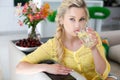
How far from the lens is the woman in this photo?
1095mm

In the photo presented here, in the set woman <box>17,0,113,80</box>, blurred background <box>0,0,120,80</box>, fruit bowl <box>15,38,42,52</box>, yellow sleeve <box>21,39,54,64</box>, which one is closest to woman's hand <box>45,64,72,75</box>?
woman <box>17,0,113,80</box>

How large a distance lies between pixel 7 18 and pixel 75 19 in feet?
9.55

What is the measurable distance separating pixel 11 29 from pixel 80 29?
2763 mm

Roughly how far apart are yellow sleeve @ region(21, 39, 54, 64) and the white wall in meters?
2.45

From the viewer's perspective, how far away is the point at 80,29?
1086 millimetres

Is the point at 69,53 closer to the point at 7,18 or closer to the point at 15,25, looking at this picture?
the point at 15,25

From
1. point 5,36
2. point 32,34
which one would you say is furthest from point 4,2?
point 32,34

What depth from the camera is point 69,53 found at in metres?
1.21

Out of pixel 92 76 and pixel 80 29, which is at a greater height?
pixel 80 29

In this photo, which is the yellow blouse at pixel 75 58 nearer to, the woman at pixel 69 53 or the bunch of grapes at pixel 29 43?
the woman at pixel 69 53

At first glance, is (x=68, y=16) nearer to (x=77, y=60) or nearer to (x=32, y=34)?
(x=77, y=60)

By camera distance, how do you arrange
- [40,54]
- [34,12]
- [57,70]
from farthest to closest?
[34,12], [40,54], [57,70]

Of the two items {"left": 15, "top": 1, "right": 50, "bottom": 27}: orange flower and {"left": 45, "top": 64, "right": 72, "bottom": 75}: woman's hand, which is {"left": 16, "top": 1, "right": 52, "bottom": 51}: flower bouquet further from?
{"left": 45, "top": 64, "right": 72, "bottom": 75}: woman's hand

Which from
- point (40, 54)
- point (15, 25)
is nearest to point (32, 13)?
point (40, 54)
